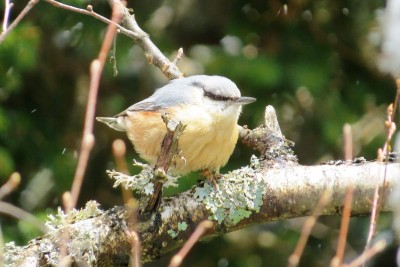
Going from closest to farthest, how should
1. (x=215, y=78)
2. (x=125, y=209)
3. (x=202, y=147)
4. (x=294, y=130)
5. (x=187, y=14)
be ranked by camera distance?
(x=125, y=209) → (x=202, y=147) → (x=215, y=78) → (x=294, y=130) → (x=187, y=14)

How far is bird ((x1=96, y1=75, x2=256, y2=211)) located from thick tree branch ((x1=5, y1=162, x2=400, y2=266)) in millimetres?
194

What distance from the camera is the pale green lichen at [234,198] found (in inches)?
115

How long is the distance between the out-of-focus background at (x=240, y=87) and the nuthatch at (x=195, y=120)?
1.04 metres

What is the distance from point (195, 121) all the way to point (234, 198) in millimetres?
431

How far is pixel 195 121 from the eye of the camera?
3260 millimetres

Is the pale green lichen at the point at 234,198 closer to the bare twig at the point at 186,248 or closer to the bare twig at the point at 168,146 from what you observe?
the bare twig at the point at 168,146

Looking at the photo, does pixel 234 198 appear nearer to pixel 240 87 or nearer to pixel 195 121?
pixel 195 121

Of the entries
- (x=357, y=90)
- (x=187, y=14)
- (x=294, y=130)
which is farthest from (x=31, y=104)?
(x=357, y=90)

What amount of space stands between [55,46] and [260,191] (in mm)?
2413

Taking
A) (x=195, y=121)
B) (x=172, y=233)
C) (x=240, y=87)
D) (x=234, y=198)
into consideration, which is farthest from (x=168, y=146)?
(x=240, y=87)

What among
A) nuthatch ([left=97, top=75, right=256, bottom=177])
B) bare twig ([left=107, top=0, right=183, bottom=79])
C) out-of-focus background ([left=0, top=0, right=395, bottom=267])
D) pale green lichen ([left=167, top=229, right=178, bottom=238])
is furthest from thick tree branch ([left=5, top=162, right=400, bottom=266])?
out-of-focus background ([left=0, top=0, right=395, bottom=267])

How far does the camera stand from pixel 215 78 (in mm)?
3570

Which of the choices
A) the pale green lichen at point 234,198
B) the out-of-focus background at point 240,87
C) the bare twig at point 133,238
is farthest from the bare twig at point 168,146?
the out-of-focus background at point 240,87

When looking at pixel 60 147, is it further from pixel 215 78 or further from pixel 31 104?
pixel 215 78
